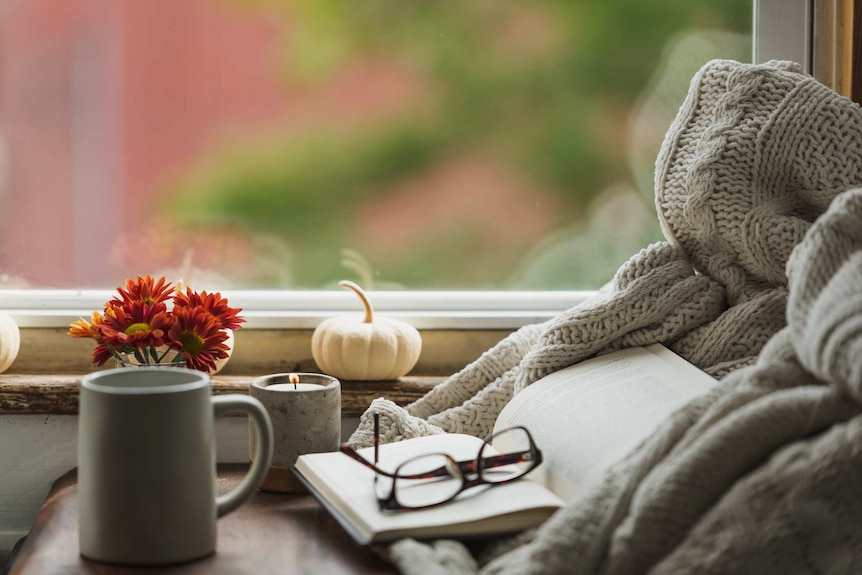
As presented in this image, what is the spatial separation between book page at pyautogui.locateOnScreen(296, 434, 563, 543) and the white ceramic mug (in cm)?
12

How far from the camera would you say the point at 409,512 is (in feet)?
2.53

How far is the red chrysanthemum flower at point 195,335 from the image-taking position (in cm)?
100

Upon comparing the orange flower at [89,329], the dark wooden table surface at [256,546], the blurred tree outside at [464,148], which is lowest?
the dark wooden table surface at [256,546]

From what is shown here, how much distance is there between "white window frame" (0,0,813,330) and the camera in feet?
4.44

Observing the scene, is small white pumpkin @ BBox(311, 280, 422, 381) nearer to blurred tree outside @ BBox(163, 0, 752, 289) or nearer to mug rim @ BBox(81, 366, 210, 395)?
blurred tree outside @ BBox(163, 0, 752, 289)

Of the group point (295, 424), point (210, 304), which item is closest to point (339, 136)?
point (210, 304)

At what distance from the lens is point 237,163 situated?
1.41 metres

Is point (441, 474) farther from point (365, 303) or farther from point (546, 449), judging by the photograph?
point (365, 303)

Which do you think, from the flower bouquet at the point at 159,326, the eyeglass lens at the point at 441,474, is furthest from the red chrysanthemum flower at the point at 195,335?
the eyeglass lens at the point at 441,474

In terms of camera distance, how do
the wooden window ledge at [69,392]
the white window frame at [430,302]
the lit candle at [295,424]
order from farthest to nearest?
1. the white window frame at [430,302]
2. the wooden window ledge at [69,392]
3. the lit candle at [295,424]

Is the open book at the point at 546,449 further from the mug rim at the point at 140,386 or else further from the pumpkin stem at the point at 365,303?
the pumpkin stem at the point at 365,303

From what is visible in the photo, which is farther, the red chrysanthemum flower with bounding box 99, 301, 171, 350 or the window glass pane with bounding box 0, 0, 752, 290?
the window glass pane with bounding box 0, 0, 752, 290

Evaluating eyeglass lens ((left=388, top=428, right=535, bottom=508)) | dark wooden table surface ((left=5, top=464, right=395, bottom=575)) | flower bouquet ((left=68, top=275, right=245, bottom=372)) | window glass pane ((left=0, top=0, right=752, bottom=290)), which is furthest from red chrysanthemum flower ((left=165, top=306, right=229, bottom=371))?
window glass pane ((left=0, top=0, right=752, bottom=290))

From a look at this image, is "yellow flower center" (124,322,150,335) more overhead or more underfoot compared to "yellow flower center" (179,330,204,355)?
more overhead
